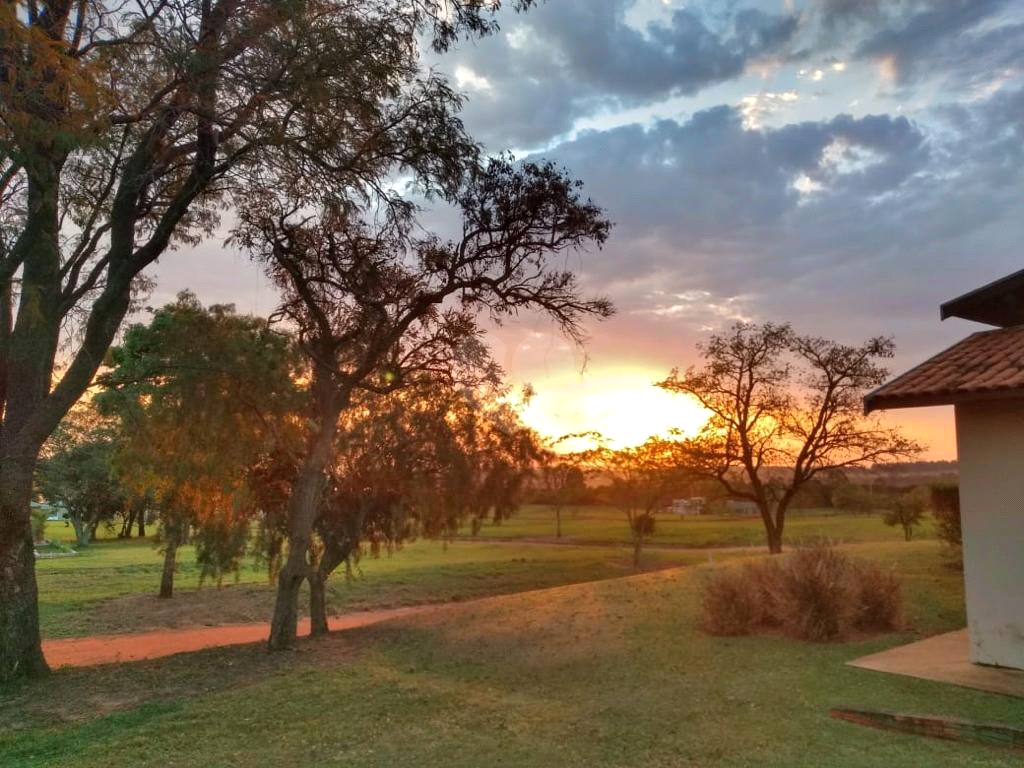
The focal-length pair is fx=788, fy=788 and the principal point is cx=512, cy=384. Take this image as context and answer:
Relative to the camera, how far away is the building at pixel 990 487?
8266 mm

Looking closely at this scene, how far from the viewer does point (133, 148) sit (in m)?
11.5

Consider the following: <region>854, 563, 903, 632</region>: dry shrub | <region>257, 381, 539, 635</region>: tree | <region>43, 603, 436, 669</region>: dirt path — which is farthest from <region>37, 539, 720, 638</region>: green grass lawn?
<region>854, 563, 903, 632</region>: dry shrub

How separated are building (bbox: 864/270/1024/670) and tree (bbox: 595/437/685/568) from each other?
1992cm

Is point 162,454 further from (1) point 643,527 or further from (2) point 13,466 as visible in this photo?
(1) point 643,527

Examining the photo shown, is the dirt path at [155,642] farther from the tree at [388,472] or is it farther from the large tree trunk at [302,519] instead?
the large tree trunk at [302,519]

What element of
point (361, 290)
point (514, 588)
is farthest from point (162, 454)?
point (514, 588)

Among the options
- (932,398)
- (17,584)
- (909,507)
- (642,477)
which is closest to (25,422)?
(17,584)

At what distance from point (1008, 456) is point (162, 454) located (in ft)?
46.3

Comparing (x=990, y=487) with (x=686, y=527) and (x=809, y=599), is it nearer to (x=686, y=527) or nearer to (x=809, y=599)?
(x=809, y=599)

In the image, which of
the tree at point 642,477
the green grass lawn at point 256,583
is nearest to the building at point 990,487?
the green grass lawn at point 256,583

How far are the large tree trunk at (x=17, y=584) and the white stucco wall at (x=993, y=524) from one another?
1157cm

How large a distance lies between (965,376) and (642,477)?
2717 centimetres

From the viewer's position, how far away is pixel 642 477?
35562 mm

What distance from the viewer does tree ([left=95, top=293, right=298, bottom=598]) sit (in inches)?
539
